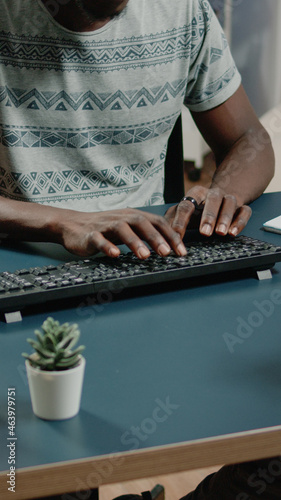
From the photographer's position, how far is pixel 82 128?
136 cm

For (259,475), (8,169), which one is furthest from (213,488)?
(8,169)

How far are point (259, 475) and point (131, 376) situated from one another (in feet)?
1.54

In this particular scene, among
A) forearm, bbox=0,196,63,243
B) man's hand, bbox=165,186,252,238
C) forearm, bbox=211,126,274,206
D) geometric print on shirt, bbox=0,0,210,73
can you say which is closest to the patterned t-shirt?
geometric print on shirt, bbox=0,0,210,73

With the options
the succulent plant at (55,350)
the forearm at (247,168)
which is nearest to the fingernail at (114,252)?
the succulent plant at (55,350)

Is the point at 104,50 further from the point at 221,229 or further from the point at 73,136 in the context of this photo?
the point at 221,229

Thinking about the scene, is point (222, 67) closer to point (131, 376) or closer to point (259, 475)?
point (259, 475)

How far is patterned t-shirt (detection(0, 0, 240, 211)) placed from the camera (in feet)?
4.27

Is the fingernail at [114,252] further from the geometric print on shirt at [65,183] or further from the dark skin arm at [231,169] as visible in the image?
Answer: the geometric print on shirt at [65,183]

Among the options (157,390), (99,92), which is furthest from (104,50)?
(157,390)

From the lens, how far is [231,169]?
136 cm

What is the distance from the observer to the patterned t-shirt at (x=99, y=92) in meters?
1.30

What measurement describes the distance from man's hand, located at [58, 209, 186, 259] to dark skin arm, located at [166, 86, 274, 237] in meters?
0.08

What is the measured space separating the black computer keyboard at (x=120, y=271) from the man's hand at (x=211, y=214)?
0.05 meters

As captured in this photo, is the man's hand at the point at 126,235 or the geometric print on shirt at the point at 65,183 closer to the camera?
the man's hand at the point at 126,235
